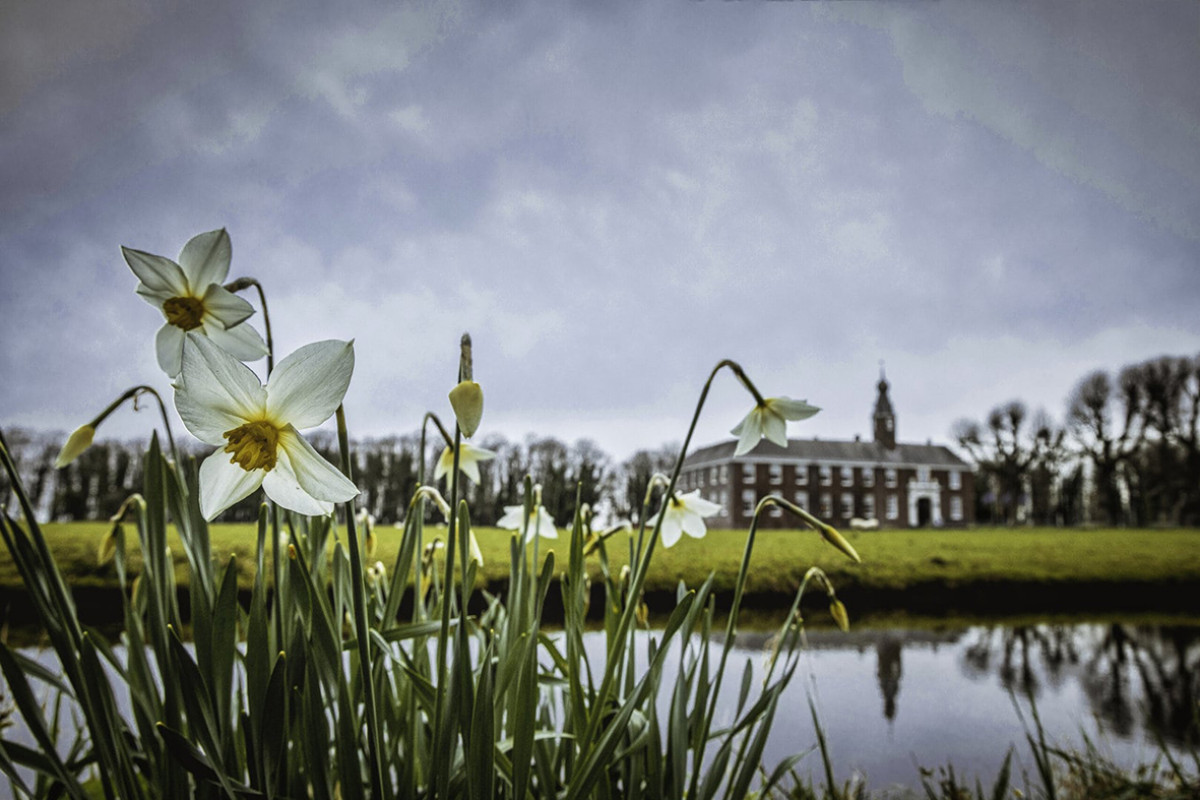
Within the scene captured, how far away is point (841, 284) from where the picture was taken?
293 cm

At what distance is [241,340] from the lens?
53cm

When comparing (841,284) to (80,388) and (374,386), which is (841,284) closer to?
(374,386)

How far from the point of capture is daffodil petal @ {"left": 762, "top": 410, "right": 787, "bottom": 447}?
0.62 m

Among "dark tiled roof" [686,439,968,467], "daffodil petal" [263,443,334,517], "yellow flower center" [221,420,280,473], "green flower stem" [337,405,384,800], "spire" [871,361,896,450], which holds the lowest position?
"green flower stem" [337,405,384,800]

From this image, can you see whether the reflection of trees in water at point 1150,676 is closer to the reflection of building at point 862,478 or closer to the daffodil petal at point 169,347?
the daffodil petal at point 169,347

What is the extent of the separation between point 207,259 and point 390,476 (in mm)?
2094

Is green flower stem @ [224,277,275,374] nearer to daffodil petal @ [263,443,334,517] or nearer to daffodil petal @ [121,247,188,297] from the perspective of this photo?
daffodil petal @ [121,247,188,297]

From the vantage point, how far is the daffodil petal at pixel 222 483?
0.41 m

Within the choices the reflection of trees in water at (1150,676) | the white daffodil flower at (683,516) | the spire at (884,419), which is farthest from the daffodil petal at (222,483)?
the spire at (884,419)

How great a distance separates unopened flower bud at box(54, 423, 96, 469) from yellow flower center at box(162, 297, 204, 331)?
175 millimetres

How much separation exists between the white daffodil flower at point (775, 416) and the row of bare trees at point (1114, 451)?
15.9 ft

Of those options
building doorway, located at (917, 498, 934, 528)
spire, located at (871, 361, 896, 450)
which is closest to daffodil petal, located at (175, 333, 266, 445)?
spire, located at (871, 361, 896, 450)

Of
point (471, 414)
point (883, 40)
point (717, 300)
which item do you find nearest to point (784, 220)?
point (717, 300)

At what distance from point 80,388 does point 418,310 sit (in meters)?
0.96
